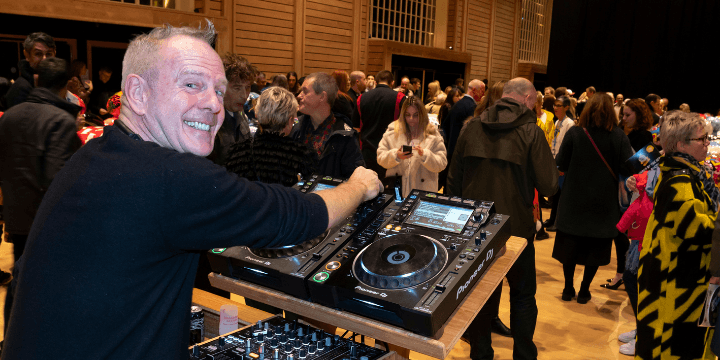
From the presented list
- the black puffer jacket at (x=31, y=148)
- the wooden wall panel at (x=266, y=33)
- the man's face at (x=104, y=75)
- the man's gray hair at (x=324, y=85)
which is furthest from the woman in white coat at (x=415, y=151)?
the wooden wall panel at (x=266, y=33)

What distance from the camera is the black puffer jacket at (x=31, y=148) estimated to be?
2.83 metres

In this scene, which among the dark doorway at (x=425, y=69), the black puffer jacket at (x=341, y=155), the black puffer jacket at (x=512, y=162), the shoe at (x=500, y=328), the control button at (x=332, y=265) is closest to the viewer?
the control button at (x=332, y=265)

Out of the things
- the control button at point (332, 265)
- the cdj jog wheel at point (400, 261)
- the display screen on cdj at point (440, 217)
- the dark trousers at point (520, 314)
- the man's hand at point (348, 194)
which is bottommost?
the dark trousers at point (520, 314)

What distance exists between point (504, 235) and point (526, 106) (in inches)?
71.5

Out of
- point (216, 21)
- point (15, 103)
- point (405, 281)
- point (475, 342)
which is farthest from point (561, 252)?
point (216, 21)

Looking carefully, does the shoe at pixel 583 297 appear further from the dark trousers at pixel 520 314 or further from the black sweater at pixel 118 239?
the black sweater at pixel 118 239

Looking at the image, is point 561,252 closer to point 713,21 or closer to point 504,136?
point 504,136

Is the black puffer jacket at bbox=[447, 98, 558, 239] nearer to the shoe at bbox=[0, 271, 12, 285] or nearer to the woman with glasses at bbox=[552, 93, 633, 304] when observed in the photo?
the woman with glasses at bbox=[552, 93, 633, 304]

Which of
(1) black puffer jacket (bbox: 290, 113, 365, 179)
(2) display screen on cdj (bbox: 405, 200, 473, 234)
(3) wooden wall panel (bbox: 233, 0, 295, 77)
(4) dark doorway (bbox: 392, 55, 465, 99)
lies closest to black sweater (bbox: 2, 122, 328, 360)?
(2) display screen on cdj (bbox: 405, 200, 473, 234)

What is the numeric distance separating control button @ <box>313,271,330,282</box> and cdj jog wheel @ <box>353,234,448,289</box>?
0.24 feet

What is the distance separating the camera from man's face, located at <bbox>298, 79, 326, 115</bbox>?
119 inches

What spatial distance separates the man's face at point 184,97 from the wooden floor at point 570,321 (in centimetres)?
241

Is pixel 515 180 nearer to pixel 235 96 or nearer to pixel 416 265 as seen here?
pixel 235 96

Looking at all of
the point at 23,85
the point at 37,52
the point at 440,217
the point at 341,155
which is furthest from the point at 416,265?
the point at 37,52
